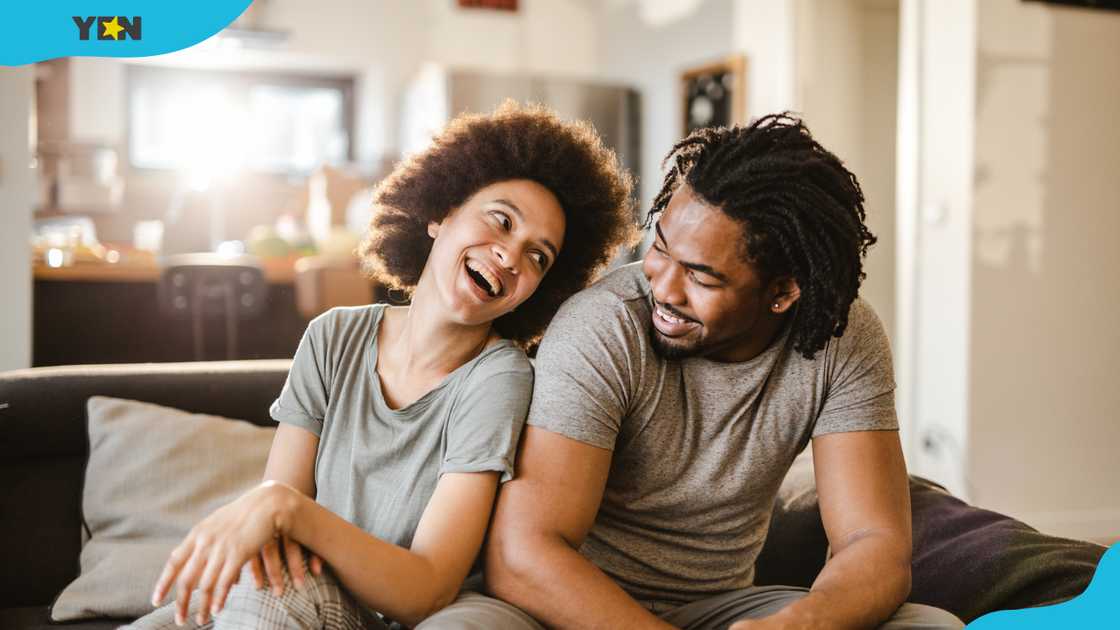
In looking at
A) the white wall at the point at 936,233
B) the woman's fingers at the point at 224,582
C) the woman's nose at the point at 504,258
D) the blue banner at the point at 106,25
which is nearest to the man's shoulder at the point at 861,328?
the woman's nose at the point at 504,258

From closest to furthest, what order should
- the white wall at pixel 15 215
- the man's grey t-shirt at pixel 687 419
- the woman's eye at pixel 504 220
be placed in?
the man's grey t-shirt at pixel 687 419 → the woman's eye at pixel 504 220 → the white wall at pixel 15 215

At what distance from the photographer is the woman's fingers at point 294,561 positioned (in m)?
1.17

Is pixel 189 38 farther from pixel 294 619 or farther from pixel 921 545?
pixel 921 545

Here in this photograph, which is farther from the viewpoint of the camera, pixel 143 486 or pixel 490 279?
pixel 143 486

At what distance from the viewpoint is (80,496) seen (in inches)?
76.5

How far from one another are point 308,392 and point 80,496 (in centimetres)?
74

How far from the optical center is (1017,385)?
12.3ft

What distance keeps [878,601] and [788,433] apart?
0.25 metres

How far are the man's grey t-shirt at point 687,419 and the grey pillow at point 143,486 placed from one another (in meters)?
0.78

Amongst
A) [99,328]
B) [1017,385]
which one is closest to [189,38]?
[99,328]

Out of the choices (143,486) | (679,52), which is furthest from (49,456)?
(679,52)

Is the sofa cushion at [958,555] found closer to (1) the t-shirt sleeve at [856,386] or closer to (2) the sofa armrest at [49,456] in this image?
(1) the t-shirt sleeve at [856,386]

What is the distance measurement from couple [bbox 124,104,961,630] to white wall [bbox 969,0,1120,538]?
2451 millimetres

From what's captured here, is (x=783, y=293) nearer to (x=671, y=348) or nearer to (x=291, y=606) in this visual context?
(x=671, y=348)
